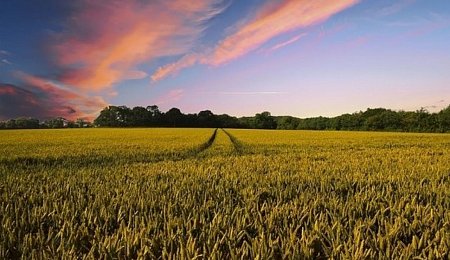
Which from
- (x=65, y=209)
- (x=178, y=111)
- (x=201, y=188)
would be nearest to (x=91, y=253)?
(x=65, y=209)

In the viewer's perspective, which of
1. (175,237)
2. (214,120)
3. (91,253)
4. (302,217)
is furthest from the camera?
(214,120)

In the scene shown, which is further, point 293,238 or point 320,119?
point 320,119

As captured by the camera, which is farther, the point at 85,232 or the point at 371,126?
the point at 371,126

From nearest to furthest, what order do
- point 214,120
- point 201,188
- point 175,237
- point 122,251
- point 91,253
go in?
point 91,253 < point 122,251 < point 175,237 < point 201,188 < point 214,120

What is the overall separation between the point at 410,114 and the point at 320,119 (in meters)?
37.0

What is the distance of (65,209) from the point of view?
4.19 metres

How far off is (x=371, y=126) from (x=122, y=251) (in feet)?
408

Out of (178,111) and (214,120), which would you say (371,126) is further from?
(178,111)

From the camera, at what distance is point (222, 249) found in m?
2.85

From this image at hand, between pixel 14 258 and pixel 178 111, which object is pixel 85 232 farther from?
pixel 178 111

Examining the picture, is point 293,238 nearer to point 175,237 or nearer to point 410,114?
point 175,237

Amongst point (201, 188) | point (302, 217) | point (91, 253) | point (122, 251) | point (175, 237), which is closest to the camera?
point (91, 253)

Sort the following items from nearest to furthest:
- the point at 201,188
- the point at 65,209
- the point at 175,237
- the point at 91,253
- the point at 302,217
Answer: the point at 91,253 → the point at 175,237 → the point at 302,217 → the point at 65,209 → the point at 201,188

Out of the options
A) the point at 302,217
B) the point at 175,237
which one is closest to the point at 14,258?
the point at 175,237
